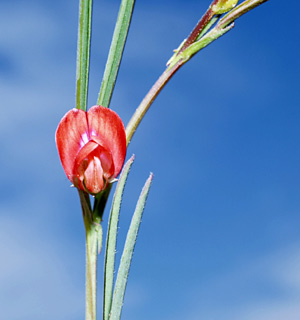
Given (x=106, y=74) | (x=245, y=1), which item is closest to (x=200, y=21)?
(x=245, y=1)

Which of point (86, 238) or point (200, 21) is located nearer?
point (86, 238)

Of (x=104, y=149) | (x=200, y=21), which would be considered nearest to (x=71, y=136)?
(x=104, y=149)

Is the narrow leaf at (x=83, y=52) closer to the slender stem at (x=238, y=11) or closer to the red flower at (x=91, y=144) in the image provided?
the red flower at (x=91, y=144)

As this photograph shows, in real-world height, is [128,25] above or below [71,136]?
above

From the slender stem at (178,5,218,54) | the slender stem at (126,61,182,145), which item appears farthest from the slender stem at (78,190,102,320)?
the slender stem at (178,5,218,54)

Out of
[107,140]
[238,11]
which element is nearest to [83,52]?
[107,140]

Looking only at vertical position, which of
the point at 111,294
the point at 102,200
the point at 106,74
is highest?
the point at 106,74

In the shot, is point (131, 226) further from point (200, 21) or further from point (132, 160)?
point (200, 21)
